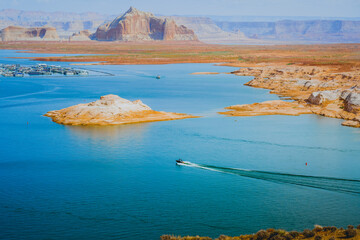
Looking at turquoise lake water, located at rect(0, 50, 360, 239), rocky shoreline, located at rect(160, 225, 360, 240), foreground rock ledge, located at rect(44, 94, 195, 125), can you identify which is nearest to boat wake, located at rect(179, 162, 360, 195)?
turquoise lake water, located at rect(0, 50, 360, 239)

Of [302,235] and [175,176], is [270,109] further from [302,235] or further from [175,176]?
[302,235]

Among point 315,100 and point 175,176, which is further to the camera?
point 315,100

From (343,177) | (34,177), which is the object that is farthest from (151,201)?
(343,177)

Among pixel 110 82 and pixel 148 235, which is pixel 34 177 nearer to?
pixel 148 235

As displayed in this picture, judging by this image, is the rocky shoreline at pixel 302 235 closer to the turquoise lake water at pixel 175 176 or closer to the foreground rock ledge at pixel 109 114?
the turquoise lake water at pixel 175 176

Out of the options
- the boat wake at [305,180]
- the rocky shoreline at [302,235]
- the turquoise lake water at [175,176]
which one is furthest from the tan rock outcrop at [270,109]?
the rocky shoreline at [302,235]

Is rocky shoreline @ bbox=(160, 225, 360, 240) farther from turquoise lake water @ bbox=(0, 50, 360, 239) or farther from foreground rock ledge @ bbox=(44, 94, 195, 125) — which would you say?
foreground rock ledge @ bbox=(44, 94, 195, 125)

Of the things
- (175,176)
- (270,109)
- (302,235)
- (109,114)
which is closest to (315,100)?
(270,109)
